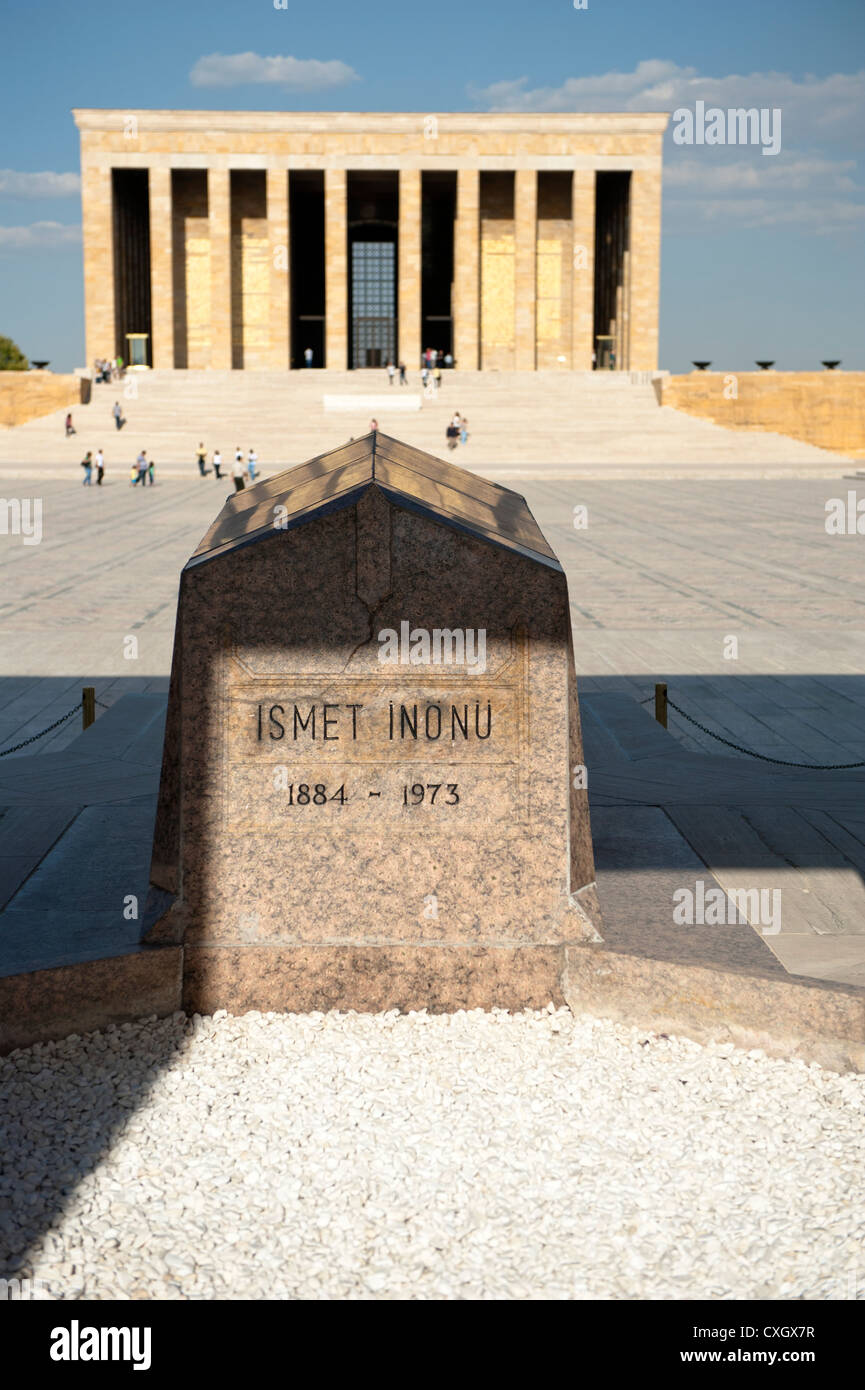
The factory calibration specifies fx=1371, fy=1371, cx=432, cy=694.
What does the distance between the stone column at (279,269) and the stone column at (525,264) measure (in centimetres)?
1053

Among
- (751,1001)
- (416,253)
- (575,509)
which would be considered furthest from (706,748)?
(416,253)

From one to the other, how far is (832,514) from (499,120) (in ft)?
131

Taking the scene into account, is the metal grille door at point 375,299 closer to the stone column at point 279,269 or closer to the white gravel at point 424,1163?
the stone column at point 279,269

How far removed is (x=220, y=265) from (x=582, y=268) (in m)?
16.6

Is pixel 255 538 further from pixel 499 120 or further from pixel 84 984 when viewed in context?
pixel 499 120

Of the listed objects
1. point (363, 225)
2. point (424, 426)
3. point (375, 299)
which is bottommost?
point (424, 426)

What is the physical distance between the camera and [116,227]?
63062 millimetres

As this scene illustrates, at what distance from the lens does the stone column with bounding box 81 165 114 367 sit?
202 ft

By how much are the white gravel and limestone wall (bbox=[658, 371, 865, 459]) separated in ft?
166

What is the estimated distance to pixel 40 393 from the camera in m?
50.7

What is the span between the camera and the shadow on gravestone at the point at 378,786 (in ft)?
15.9

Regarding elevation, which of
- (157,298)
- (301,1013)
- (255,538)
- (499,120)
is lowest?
(301,1013)
